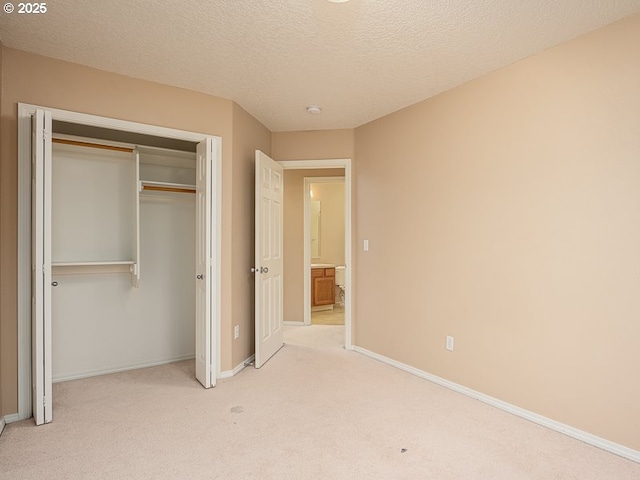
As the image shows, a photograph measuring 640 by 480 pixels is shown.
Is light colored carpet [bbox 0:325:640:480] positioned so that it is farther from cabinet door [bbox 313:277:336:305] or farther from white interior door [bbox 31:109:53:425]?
cabinet door [bbox 313:277:336:305]

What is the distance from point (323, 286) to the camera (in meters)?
6.58

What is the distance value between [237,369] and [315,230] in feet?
13.5

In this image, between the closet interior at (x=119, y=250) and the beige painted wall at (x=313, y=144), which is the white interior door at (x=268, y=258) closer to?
the beige painted wall at (x=313, y=144)

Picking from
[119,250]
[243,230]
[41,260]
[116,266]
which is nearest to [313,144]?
[243,230]

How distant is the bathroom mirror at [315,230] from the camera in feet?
23.9

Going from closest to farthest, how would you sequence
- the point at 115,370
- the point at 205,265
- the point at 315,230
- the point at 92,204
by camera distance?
the point at 205,265 → the point at 92,204 → the point at 115,370 → the point at 315,230

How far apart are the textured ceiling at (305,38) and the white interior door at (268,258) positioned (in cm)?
96

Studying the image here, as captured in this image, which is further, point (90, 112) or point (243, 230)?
point (243, 230)

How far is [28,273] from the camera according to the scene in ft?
8.41

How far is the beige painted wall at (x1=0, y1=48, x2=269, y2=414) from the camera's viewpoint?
250 cm

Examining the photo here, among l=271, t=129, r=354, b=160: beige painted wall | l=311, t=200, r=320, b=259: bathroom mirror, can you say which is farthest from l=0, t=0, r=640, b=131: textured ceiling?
l=311, t=200, r=320, b=259: bathroom mirror

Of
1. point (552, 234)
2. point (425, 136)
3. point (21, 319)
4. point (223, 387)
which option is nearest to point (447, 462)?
point (552, 234)

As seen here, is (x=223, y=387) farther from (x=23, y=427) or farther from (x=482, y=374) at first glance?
(x=482, y=374)

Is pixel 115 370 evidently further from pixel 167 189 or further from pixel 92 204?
pixel 167 189
